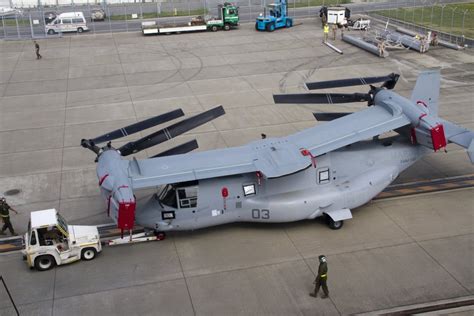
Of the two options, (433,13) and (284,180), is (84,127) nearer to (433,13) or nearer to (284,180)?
(284,180)

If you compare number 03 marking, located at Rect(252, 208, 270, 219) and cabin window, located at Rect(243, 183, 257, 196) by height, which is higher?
cabin window, located at Rect(243, 183, 257, 196)

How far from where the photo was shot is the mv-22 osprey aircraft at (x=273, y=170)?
17234 mm

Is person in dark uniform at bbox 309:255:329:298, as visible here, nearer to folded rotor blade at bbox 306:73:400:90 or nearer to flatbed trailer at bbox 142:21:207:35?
folded rotor blade at bbox 306:73:400:90

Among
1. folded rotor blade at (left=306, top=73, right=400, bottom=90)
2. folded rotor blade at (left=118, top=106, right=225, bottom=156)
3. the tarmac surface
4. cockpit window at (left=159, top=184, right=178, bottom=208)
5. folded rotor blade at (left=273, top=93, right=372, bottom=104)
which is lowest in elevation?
the tarmac surface

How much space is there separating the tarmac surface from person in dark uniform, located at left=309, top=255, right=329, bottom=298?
25 centimetres

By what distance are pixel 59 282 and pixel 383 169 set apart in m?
11.3

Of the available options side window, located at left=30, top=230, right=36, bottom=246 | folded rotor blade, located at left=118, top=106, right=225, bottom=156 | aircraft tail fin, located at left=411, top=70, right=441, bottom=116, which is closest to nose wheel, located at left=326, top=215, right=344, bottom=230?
folded rotor blade, located at left=118, top=106, right=225, bottom=156

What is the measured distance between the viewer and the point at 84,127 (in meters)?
28.7

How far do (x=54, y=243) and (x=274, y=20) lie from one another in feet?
118

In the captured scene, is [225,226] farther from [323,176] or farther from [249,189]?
[323,176]

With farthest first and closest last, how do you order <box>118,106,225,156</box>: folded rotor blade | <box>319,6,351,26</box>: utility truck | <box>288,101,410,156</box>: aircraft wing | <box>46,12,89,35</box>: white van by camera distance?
<box>46,12,89,35</box>: white van, <box>319,6,351,26</box>: utility truck, <box>288,101,410,156</box>: aircraft wing, <box>118,106,225,156</box>: folded rotor blade

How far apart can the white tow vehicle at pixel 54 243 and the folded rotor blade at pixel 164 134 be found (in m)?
2.88

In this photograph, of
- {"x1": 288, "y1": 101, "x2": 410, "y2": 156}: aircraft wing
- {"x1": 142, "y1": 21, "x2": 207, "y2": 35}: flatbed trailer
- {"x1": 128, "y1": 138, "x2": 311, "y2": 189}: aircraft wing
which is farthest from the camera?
{"x1": 142, "y1": 21, "x2": 207, "y2": 35}: flatbed trailer

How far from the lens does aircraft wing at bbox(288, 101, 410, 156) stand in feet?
59.7
